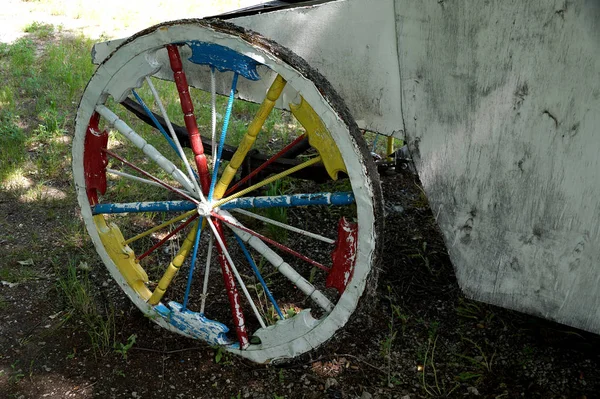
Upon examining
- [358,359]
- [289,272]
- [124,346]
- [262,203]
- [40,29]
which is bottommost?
[124,346]

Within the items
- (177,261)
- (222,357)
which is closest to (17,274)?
(177,261)

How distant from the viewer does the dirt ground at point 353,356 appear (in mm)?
2494

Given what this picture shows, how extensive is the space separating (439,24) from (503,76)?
0.93 feet

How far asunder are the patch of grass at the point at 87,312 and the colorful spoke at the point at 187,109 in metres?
0.91

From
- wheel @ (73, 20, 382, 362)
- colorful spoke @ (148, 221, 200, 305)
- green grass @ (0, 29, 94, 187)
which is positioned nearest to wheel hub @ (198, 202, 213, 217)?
wheel @ (73, 20, 382, 362)

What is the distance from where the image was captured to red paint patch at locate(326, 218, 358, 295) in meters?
2.10

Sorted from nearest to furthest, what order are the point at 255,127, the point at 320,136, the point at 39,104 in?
the point at 320,136 < the point at 255,127 < the point at 39,104

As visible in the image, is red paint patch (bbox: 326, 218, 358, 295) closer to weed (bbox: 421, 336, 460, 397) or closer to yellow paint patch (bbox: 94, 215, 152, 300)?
weed (bbox: 421, 336, 460, 397)

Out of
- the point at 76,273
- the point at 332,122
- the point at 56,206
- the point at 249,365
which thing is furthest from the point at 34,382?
the point at 332,122

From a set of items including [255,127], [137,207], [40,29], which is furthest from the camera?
[40,29]

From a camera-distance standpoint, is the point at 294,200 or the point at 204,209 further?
the point at 204,209

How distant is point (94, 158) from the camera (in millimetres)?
2510

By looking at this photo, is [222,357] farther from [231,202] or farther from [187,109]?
[187,109]

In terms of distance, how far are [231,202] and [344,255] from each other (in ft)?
1.67
